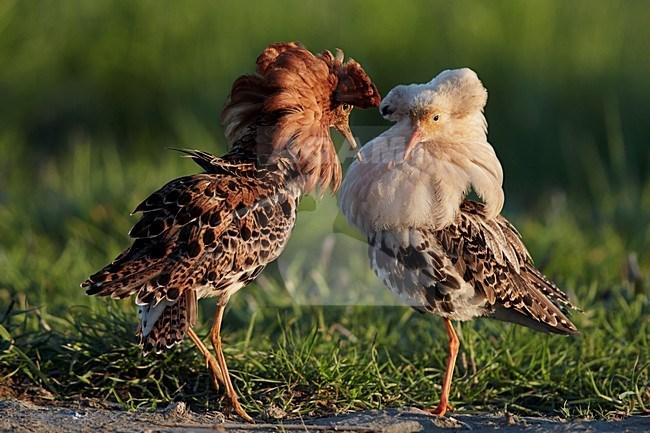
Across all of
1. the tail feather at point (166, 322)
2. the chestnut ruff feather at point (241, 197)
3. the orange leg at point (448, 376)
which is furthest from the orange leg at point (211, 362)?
the orange leg at point (448, 376)

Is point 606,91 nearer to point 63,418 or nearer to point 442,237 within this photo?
point 442,237

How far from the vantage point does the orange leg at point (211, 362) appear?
4.51m

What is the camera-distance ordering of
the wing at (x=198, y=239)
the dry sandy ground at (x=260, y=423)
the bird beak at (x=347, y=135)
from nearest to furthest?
the dry sandy ground at (x=260, y=423), the wing at (x=198, y=239), the bird beak at (x=347, y=135)

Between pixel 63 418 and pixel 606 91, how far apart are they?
6680 millimetres

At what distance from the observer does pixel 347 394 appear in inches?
181

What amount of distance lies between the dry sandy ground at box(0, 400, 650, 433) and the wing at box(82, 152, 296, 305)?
0.42 meters

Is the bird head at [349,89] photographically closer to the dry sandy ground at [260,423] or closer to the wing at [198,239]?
the wing at [198,239]

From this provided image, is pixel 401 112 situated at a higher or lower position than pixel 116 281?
higher

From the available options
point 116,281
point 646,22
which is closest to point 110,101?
point 646,22

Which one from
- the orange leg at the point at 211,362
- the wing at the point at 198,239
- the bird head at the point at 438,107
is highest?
the bird head at the point at 438,107

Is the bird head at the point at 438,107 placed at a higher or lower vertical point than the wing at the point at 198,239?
higher

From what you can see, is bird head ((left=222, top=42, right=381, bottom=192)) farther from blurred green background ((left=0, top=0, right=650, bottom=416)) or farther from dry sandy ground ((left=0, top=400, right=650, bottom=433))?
blurred green background ((left=0, top=0, right=650, bottom=416))

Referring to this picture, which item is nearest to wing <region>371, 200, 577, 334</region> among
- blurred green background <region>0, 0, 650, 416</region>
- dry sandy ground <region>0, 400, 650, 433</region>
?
dry sandy ground <region>0, 400, 650, 433</region>

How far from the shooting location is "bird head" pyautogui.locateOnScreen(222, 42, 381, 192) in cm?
455
